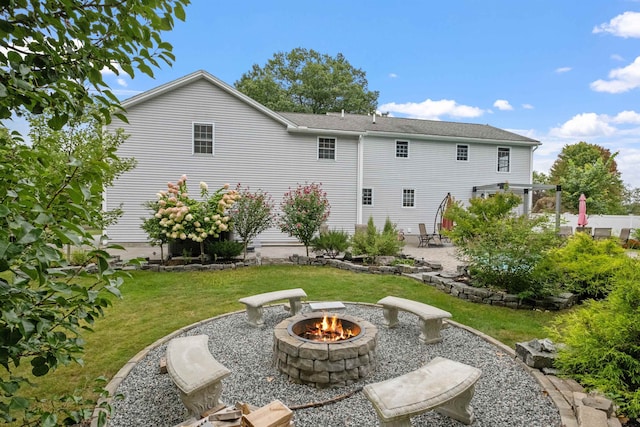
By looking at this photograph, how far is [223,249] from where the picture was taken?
991 centimetres

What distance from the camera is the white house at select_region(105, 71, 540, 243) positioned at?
13523 mm

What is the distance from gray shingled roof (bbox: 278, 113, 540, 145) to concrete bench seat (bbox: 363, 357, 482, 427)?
1358 centimetres

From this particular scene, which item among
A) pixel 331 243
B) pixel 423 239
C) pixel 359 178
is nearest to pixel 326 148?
pixel 359 178

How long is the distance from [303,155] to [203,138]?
441 centimetres

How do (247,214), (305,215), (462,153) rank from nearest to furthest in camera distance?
(247,214) < (305,215) < (462,153)

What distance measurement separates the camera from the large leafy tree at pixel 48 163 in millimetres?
988

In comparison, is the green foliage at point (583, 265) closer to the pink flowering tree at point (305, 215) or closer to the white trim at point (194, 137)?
the pink flowering tree at point (305, 215)

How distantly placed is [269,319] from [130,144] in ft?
36.7

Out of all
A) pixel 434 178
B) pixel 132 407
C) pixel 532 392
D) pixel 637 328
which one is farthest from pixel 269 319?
pixel 434 178

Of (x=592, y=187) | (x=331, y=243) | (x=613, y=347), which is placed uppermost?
(x=592, y=187)

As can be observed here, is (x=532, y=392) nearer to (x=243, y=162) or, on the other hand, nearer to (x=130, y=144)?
(x=243, y=162)

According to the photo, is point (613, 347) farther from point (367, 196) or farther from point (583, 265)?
point (367, 196)

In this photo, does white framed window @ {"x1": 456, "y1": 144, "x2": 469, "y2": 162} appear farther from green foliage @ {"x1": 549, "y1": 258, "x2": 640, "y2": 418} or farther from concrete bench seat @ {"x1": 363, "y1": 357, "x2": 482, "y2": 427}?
concrete bench seat @ {"x1": 363, "y1": 357, "x2": 482, "y2": 427}

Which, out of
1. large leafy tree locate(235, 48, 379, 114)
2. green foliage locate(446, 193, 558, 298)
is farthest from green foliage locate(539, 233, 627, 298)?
large leafy tree locate(235, 48, 379, 114)
